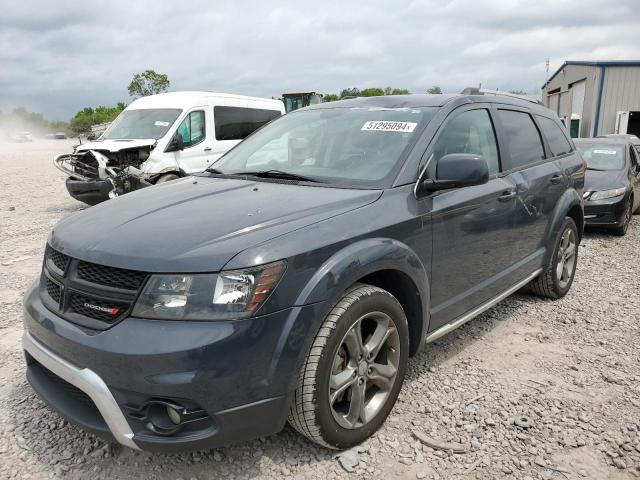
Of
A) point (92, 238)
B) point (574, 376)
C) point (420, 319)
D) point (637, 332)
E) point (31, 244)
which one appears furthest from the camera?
point (31, 244)

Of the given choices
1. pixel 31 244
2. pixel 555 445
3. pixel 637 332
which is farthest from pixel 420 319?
pixel 31 244

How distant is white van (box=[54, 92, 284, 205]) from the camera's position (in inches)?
362

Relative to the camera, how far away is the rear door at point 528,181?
3863 millimetres

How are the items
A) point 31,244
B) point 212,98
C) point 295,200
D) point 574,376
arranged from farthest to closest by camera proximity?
1. point 212,98
2. point 31,244
3. point 574,376
4. point 295,200

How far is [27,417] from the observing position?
2.96 metres

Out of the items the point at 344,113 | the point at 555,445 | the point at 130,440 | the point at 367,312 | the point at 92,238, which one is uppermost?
the point at 344,113

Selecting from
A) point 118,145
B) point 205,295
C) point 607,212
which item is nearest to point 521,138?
point 205,295

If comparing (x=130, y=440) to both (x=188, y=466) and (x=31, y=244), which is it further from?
(x=31, y=244)

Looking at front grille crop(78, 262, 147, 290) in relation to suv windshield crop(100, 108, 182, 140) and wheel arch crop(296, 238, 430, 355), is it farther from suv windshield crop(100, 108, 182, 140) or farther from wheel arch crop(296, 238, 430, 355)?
suv windshield crop(100, 108, 182, 140)

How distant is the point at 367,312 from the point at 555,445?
1.22 meters

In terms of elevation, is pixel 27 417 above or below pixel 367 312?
below

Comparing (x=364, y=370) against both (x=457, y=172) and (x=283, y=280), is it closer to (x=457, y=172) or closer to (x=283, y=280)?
(x=283, y=280)

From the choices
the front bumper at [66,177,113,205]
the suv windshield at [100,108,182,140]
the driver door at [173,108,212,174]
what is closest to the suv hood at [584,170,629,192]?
the driver door at [173,108,212,174]

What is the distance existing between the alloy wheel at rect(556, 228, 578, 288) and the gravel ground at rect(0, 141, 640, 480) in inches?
14.3
